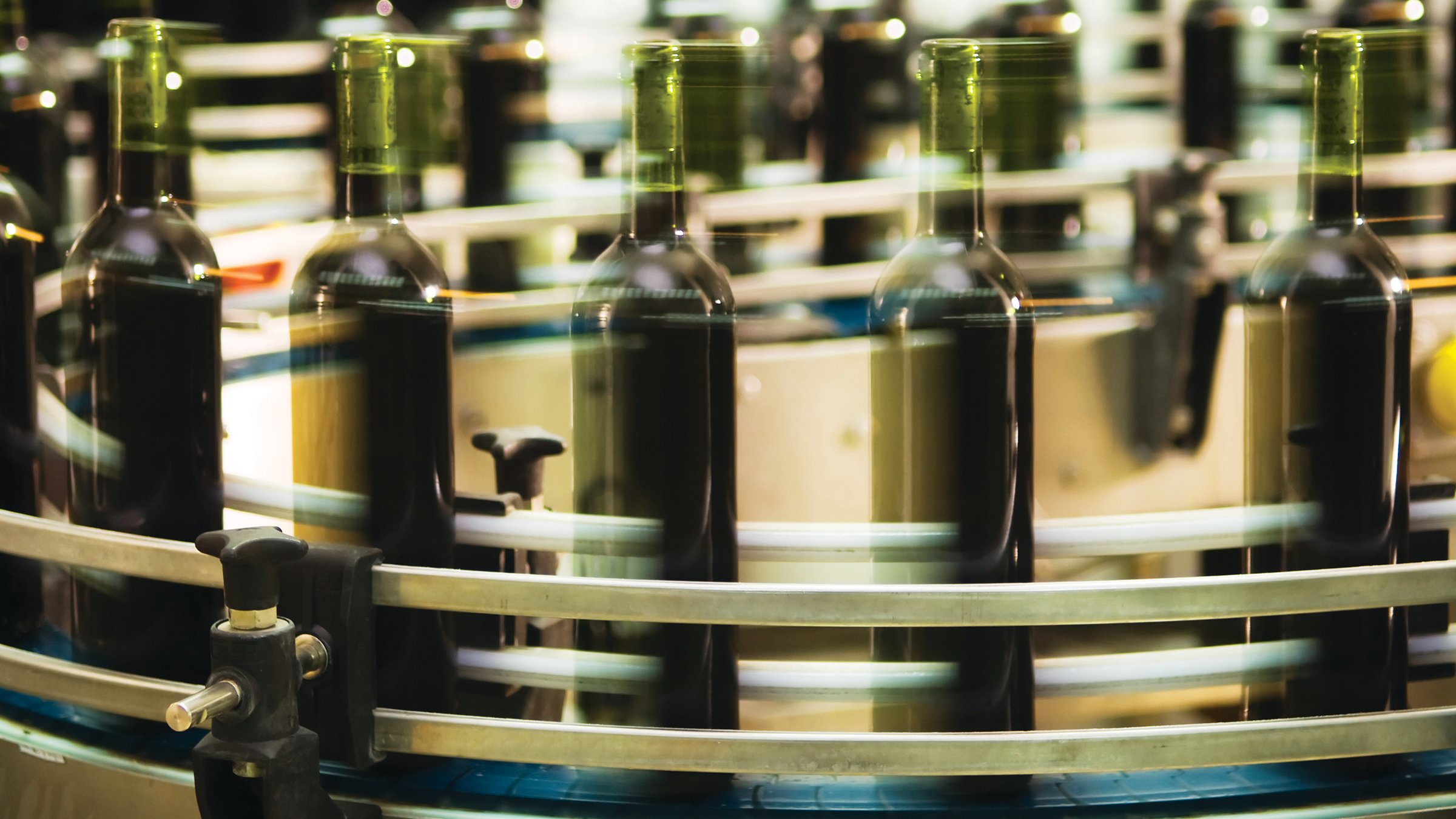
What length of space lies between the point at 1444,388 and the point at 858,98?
0.65 metres

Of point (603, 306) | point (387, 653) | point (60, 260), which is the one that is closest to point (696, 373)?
point (603, 306)

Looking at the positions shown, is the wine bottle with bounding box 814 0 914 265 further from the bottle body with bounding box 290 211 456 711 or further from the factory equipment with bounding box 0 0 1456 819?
the bottle body with bounding box 290 211 456 711

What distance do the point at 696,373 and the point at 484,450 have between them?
0.37 ft

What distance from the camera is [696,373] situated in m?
0.57

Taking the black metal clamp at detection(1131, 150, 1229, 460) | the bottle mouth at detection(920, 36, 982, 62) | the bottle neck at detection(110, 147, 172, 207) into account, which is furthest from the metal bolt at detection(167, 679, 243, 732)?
the black metal clamp at detection(1131, 150, 1229, 460)

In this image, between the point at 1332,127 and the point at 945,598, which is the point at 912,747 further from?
the point at 1332,127

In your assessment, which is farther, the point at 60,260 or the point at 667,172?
the point at 60,260

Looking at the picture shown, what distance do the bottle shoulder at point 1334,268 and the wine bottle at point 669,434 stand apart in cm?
21

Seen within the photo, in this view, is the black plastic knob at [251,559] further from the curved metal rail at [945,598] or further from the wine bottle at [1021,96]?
the wine bottle at [1021,96]

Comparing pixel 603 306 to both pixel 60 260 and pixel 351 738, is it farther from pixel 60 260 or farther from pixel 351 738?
pixel 60 260

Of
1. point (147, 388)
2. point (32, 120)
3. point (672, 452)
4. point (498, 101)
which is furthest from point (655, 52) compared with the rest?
point (498, 101)

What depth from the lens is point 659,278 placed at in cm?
57

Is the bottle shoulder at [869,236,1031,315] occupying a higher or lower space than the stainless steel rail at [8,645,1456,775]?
higher

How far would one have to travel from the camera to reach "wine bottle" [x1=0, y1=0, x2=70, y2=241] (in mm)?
834
